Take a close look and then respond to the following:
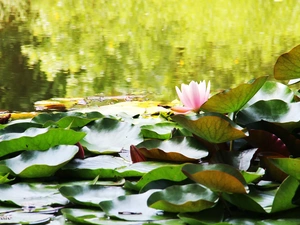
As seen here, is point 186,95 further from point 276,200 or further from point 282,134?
point 276,200

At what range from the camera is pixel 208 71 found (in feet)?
11.2

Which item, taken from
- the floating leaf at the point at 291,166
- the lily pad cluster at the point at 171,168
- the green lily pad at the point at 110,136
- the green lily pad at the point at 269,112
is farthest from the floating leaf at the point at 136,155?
the floating leaf at the point at 291,166

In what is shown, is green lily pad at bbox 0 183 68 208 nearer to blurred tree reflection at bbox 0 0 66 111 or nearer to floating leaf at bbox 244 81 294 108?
floating leaf at bbox 244 81 294 108

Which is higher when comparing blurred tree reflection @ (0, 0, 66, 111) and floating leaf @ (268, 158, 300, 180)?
floating leaf @ (268, 158, 300, 180)

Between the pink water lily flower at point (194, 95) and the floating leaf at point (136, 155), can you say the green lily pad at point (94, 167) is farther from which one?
the pink water lily flower at point (194, 95)

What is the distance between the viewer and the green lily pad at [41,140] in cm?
123

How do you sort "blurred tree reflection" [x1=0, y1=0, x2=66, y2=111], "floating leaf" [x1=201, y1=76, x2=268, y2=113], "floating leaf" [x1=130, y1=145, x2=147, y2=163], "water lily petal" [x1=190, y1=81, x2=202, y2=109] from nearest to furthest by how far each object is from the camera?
"floating leaf" [x1=201, y1=76, x2=268, y2=113]
"floating leaf" [x1=130, y1=145, x2=147, y2=163]
"water lily petal" [x1=190, y1=81, x2=202, y2=109]
"blurred tree reflection" [x1=0, y1=0, x2=66, y2=111]

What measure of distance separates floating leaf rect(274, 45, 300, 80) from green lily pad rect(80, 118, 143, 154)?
1.22 feet

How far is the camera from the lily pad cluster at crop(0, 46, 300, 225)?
3.04ft

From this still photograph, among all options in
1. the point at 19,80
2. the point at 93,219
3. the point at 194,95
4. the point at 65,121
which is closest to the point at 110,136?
the point at 65,121

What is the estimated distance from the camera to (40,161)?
1190 millimetres

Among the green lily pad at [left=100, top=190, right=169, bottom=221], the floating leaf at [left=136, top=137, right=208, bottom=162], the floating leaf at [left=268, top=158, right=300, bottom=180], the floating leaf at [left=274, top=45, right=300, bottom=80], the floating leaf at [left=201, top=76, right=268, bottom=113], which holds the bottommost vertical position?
the green lily pad at [left=100, top=190, right=169, bottom=221]

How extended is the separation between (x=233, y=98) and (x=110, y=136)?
15.0 inches

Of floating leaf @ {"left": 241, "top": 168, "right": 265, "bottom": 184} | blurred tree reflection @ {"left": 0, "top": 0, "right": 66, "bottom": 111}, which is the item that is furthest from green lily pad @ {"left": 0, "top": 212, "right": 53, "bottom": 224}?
blurred tree reflection @ {"left": 0, "top": 0, "right": 66, "bottom": 111}
